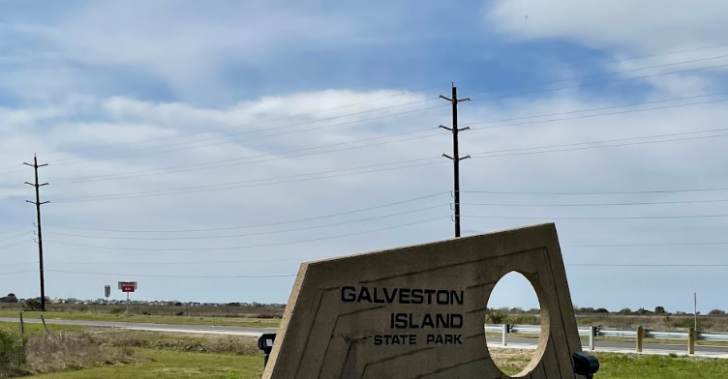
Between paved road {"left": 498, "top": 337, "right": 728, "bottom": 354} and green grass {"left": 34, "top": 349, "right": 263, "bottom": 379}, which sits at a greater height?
green grass {"left": 34, "top": 349, "right": 263, "bottom": 379}

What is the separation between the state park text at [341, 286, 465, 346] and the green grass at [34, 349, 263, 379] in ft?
29.3

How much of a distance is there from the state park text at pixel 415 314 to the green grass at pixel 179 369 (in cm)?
893

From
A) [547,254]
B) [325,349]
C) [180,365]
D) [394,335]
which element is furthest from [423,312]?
[180,365]

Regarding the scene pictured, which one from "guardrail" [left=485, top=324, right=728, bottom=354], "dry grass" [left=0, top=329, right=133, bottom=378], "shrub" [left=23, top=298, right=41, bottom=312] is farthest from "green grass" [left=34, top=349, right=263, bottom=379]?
"shrub" [left=23, top=298, right=41, bottom=312]

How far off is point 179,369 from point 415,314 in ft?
39.1

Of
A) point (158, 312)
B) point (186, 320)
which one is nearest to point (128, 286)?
point (186, 320)

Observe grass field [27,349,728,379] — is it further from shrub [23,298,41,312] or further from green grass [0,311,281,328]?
shrub [23,298,41,312]

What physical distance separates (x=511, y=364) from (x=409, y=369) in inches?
498

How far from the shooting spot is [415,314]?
10852 mm

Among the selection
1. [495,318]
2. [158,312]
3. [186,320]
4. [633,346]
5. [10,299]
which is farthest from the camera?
[10,299]

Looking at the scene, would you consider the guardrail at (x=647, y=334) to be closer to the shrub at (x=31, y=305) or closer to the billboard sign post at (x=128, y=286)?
the billboard sign post at (x=128, y=286)

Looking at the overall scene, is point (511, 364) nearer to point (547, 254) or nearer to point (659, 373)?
point (659, 373)

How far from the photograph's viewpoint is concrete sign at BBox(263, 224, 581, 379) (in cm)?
984

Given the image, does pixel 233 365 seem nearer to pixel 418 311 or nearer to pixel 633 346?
pixel 418 311
